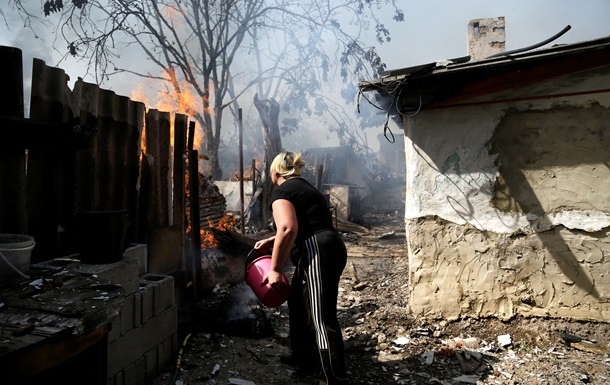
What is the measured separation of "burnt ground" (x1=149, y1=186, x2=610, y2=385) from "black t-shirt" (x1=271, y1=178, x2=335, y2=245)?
1.51 meters

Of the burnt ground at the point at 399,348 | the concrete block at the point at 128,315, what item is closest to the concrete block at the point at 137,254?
the concrete block at the point at 128,315

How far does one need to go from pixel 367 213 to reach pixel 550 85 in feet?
46.2

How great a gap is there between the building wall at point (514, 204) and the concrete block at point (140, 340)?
9.75 ft

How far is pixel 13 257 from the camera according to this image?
2.39 metres

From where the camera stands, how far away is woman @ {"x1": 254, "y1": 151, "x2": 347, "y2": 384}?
3186mm

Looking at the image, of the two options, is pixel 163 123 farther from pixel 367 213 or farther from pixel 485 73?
pixel 367 213

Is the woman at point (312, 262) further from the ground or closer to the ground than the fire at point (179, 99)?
closer to the ground

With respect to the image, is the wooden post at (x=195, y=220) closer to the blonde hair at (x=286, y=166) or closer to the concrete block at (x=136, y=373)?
the concrete block at (x=136, y=373)

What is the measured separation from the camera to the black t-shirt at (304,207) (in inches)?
131

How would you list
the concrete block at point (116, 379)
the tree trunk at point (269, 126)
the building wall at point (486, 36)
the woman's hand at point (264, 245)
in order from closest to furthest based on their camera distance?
the concrete block at point (116, 379) < the woman's hand at point (264, 245) < the building wall at point (486, 36) < the tree trunk at point (269, 126)

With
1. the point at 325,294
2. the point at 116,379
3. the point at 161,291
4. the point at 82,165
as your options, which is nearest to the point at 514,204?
the point at 325,294

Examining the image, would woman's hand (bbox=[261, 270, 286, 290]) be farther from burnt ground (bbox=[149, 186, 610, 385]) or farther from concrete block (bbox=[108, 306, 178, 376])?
concrete block (bbox=[108, 306, 178, 376])

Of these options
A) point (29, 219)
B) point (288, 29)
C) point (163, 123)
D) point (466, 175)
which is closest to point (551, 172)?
point (466, 175)

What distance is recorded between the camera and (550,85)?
4.11m
